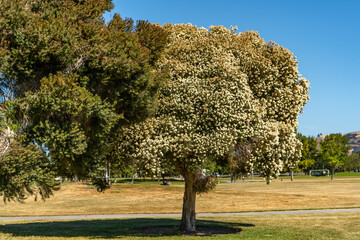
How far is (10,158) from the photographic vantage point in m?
12.1

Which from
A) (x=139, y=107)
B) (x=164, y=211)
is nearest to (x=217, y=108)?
(x=139, y=107)

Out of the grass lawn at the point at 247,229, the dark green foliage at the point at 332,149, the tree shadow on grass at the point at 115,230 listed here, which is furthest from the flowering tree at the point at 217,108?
the dark green foliage at the point at 332,149

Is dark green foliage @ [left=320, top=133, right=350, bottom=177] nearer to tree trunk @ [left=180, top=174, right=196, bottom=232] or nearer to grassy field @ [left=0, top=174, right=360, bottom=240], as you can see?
grassy field @ [left=0, top=174, right=360, bottom=240]

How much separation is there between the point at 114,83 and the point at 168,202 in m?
22.5

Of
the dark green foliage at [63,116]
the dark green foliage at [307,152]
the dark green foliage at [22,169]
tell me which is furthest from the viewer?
the dark green foliage at [307,152]

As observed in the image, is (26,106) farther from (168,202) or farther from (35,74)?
(168,202)

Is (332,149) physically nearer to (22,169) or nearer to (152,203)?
(152,203)

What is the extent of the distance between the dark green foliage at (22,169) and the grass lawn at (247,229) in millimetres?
3463

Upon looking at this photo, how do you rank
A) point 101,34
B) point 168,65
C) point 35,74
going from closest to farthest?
point 35,74 < point 101,34 < point 168,65

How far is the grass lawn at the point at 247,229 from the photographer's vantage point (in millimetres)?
16156

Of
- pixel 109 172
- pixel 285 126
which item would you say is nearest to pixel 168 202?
pixel 109 172

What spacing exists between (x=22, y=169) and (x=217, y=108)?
7028 millimetres

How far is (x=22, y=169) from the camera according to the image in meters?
12.7

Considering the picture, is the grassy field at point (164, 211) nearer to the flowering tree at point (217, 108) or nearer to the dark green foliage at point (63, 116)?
the flowering tree at point (217, 108)
